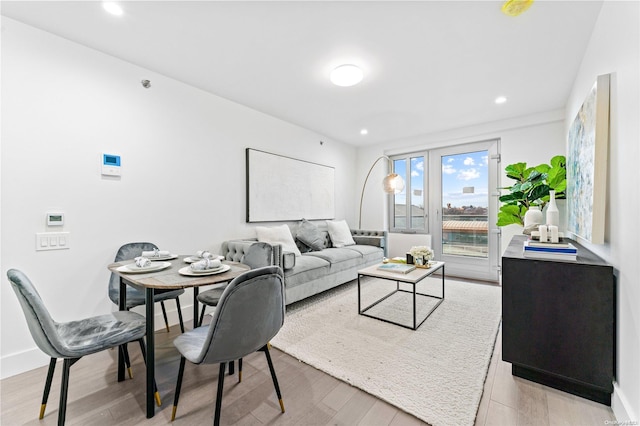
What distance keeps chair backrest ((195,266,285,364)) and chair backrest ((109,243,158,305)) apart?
145 cm

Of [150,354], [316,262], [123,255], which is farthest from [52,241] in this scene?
[316,262]

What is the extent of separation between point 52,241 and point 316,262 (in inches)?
94.7

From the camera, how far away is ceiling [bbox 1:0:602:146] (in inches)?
73.1

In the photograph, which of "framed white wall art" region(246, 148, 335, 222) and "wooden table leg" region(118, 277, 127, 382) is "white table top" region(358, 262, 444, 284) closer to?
"framed white wall art" region(246, 148, 335, 222)

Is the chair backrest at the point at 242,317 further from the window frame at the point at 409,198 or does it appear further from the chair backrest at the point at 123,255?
the window frame at the point at 409,198

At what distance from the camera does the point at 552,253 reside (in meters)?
1.75

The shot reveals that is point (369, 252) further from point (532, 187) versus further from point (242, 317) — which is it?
point (242, 317)

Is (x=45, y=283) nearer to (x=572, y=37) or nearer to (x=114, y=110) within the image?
(x=114, y=110)

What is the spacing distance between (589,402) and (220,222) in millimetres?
3391

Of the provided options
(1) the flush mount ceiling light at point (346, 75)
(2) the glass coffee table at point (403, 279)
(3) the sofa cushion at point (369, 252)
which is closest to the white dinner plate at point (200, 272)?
(2) the glass coffee table at point (403, 279)

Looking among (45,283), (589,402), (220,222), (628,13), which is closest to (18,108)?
(45,283)

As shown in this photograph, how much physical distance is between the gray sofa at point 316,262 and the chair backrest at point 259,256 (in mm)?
437

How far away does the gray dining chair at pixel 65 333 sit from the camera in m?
1.22

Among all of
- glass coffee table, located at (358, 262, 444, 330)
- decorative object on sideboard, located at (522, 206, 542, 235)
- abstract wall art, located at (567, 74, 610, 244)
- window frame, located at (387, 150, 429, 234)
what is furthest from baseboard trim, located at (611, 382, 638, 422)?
window frame, located at (387, 150, 429, 234)
